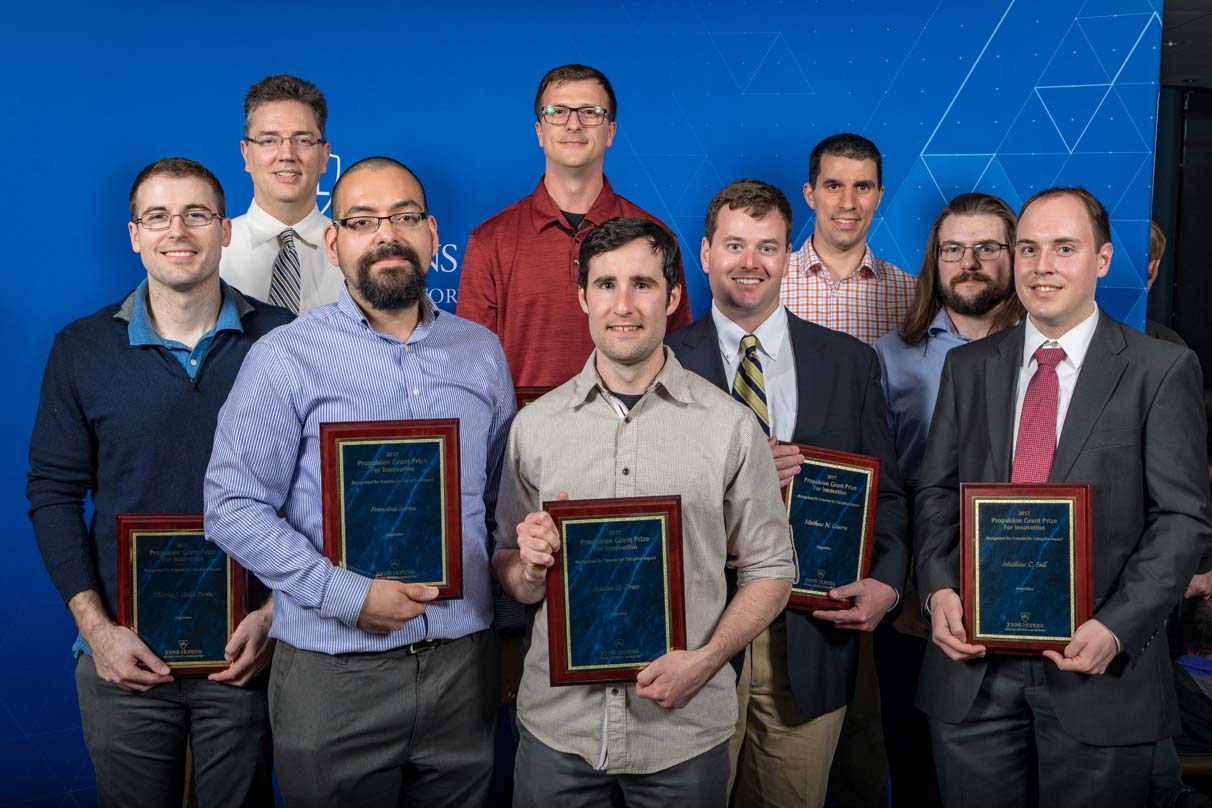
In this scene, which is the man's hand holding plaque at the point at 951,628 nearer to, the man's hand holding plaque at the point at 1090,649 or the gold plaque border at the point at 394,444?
the man's hand holding plaque at the point at 1090,649

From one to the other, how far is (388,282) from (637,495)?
2.83 ft

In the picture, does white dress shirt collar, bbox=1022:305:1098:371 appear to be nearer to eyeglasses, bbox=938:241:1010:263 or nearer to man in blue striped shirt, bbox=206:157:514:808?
eyeglasses, bbox=938:241:1010:263

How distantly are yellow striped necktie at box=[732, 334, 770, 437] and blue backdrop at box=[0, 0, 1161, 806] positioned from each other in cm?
150

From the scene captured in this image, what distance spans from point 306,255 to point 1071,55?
3.41 meters

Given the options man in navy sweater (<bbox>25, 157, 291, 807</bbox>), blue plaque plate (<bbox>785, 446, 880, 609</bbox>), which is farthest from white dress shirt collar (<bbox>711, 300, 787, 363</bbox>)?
man in navy sweater (<bbox>25, 157, 291, 807</bbox>)

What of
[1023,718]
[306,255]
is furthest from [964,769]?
[306,255]

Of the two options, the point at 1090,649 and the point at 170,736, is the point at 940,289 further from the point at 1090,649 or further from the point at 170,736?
the point at 170,736

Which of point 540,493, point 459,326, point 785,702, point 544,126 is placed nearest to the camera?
point 540,493

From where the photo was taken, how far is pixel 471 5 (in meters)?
4.51

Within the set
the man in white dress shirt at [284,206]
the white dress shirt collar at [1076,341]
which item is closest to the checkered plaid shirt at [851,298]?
the white dress shirt collar at [1076,341]

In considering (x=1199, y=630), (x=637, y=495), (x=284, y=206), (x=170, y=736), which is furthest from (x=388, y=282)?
(x=1199, y=630)

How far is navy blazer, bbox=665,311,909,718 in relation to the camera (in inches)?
123

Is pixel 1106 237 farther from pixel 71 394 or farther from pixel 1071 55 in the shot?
pixel 71 394

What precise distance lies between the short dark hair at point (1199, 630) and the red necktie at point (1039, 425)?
8.78 feet
